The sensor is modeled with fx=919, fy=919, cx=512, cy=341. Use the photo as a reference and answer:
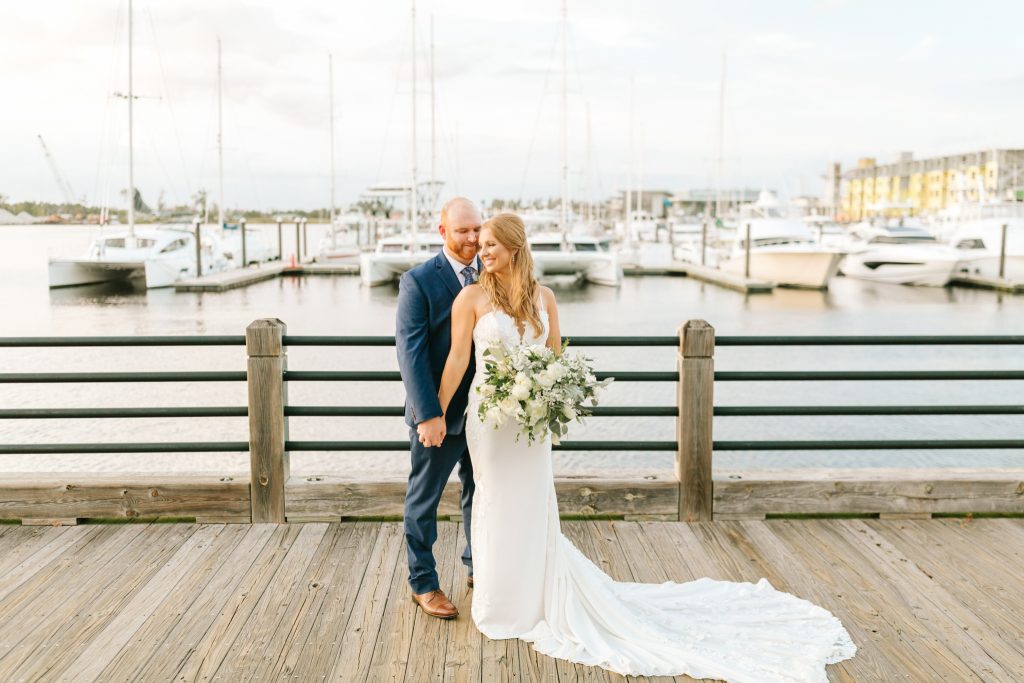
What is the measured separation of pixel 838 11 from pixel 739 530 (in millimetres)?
52175

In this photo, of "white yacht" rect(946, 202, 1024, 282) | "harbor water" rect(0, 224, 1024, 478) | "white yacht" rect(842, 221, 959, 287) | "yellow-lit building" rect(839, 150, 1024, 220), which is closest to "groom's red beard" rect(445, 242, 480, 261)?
"harbor water" rect(0, 224, 1024, 478)

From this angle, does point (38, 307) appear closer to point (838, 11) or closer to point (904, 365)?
point (904, 365)

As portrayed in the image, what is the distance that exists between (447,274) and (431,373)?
1.47ft

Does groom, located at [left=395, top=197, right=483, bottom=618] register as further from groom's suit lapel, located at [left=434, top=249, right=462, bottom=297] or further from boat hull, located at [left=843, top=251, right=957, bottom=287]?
boat hull, located at [left=843, top=251, right=957, bottom=287]

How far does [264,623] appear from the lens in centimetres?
422

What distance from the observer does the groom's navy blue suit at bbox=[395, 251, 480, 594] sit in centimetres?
402

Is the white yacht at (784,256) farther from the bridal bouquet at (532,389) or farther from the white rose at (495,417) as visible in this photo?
the white rose at (495,417)

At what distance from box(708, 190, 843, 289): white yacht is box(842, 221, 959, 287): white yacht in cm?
312

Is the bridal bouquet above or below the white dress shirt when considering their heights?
below

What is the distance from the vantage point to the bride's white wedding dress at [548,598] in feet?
12.9

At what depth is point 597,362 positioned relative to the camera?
67.3ft

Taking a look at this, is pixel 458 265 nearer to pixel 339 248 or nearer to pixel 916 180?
pixel 339 248

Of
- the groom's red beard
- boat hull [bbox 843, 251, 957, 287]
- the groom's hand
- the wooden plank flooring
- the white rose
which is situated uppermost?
the groom's red beard

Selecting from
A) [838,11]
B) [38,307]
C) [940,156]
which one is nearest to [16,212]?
[38,307]
